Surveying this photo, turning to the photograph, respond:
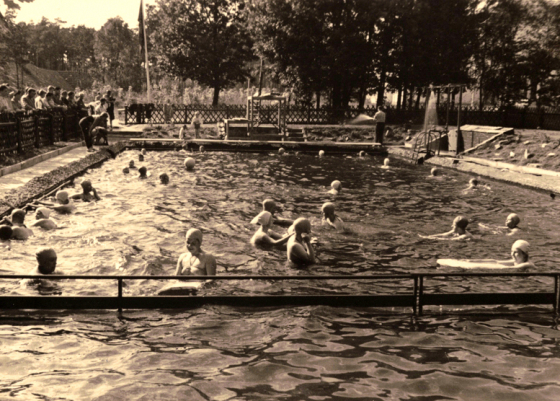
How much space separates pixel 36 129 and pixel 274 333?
18966 millimetres

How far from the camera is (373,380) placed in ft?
21.3

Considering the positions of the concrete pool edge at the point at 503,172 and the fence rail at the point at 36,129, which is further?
the fence rail at the point at 36,129

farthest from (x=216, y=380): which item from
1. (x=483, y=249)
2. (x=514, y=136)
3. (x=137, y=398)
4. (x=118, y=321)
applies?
(x=514, y=136)

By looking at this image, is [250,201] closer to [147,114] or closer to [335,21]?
[147,114]

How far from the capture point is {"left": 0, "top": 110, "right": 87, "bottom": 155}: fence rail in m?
20.1

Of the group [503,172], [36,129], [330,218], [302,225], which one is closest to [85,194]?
[330,218]

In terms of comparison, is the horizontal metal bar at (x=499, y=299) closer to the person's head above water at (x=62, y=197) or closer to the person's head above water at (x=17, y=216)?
the person's head above water at (x=17, y=216)

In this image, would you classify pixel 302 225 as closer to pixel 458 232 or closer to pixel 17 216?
pixel 458 232

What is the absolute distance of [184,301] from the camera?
8.11 meters

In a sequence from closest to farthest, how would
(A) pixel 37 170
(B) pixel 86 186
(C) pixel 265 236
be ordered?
(C) pixel 265 236
(B) pixel 86 186
(A) pixel 37 170

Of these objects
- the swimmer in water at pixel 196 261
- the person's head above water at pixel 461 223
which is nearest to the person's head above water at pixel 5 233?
the swimmer in water at pixel 196 261

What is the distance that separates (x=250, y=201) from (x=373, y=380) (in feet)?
37.9

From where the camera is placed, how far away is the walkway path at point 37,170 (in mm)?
16416

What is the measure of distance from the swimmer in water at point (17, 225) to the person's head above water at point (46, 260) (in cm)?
303
